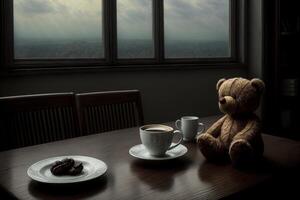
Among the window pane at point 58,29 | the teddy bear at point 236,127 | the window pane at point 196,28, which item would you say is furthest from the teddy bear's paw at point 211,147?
the window pane at point 196,28

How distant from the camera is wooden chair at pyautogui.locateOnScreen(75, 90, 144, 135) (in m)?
1.59

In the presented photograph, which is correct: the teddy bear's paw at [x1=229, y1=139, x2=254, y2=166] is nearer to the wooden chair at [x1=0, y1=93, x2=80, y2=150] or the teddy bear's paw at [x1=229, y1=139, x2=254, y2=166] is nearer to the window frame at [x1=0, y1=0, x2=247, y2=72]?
the wooden chair at [x1=0, y1=93, x2=80, y2=150]

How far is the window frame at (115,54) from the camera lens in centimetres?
221

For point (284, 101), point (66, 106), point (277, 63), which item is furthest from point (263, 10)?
point (66, 106)

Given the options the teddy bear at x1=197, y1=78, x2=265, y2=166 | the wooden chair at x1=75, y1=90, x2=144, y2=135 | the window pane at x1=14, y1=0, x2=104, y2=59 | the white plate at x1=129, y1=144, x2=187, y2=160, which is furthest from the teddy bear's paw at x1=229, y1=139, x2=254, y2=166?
the window pane at x1=14, y1=0, x2=104, y2=59

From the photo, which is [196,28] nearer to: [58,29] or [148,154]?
[58,29]

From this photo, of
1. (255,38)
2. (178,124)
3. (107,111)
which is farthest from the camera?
(255,38)

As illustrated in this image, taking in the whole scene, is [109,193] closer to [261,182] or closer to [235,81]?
[261,182]

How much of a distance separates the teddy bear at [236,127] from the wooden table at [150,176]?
0.12ft

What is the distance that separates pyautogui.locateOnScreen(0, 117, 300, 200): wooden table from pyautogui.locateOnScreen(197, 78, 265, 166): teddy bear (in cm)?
4

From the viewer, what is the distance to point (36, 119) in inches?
57.2

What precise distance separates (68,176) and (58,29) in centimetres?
176

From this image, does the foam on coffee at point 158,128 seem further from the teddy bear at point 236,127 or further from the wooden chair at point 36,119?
the wooden chair at point 36,119

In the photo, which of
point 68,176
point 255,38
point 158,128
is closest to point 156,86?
point 255,38
